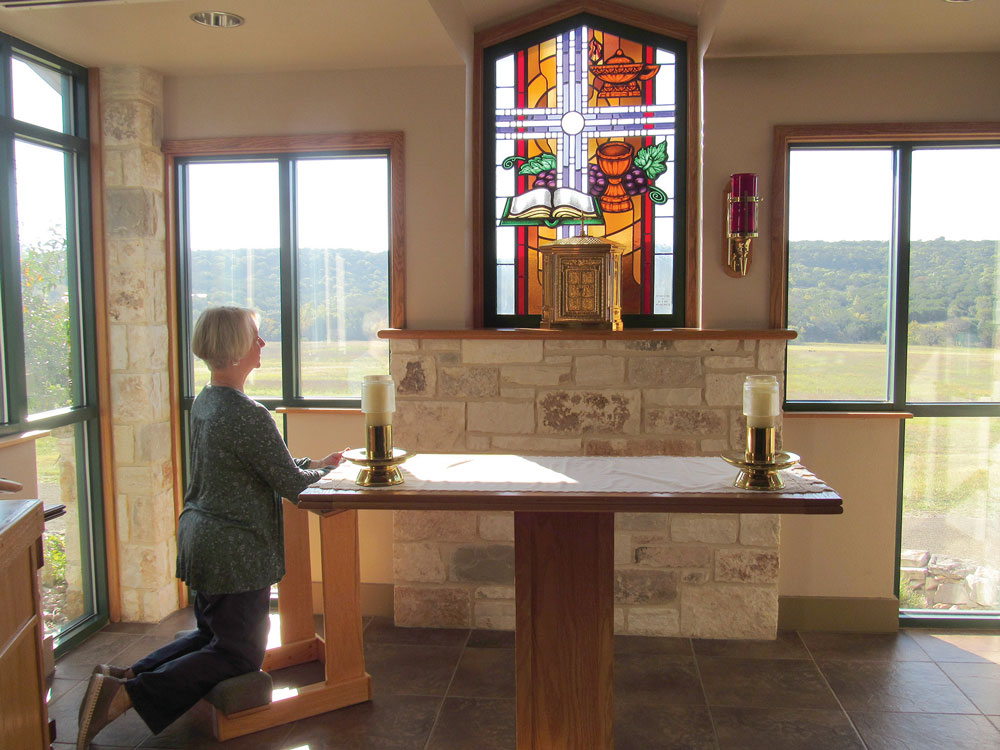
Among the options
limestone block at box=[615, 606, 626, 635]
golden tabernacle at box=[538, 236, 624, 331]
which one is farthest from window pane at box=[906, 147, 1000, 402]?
limestone block at box=[615, 606, 626, 635]

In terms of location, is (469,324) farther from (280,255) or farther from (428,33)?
(428,33)

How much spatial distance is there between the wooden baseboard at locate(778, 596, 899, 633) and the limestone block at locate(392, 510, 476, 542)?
4.89ft

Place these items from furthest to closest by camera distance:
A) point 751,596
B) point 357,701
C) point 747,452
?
1. point 751,596
2. point 357,701
3. point 747,452

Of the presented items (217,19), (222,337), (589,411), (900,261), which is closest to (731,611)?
(589,411)

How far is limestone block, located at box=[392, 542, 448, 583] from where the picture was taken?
384cm

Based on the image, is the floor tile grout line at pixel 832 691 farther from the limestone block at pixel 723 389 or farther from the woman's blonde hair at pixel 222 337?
the woman's blonde hair at pixel 222 337

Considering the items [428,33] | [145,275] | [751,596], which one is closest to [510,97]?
[428,33]

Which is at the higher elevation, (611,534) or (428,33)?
(428,33)

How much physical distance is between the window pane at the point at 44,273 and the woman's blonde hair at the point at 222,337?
3.86ft

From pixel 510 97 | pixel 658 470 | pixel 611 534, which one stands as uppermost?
pixel 510 97

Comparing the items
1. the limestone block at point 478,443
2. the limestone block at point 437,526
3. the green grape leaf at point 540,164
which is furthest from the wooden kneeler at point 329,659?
the green grape leaf at point 540,164

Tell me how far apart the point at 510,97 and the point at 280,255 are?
4.44 ft

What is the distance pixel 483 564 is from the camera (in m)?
3.82

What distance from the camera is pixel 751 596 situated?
3.70 m
